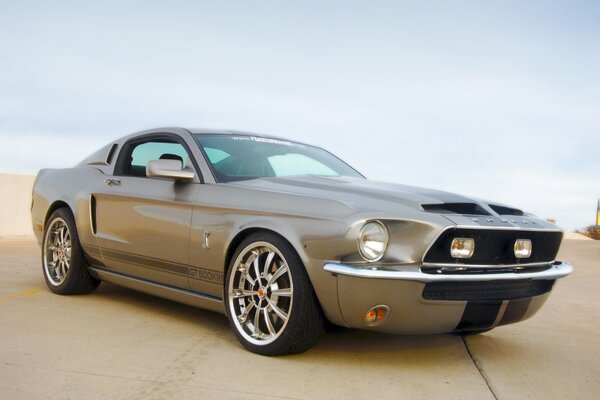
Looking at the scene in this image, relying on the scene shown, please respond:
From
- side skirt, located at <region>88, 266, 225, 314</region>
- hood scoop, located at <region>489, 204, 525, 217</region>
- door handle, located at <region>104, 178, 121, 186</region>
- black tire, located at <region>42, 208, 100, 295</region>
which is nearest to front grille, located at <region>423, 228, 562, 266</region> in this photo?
hood scoop, located at <region>489, 204, 525, 217</region>

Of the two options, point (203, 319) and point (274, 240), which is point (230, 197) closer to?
point (274, 240)

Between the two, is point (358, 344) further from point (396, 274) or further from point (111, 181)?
point (111, 181)

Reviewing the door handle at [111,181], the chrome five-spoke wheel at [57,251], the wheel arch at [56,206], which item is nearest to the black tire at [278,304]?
the door handle at [111,181]

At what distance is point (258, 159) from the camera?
4.97 m

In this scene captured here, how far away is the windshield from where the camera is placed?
4.77 metres

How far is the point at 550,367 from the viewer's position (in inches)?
164

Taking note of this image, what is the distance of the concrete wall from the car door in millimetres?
10535

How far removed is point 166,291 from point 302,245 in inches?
59.0

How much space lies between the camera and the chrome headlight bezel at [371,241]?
3.62m

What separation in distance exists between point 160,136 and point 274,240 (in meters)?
1.89

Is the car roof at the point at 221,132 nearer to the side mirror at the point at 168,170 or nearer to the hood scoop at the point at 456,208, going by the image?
the side mirror at the point at 168,170

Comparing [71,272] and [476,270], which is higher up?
[476,270]

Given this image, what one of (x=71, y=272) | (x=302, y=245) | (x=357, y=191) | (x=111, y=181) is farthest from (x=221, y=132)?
(x=71, y=272)

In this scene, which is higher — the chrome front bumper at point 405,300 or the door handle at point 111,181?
the door handle at point 111,181
